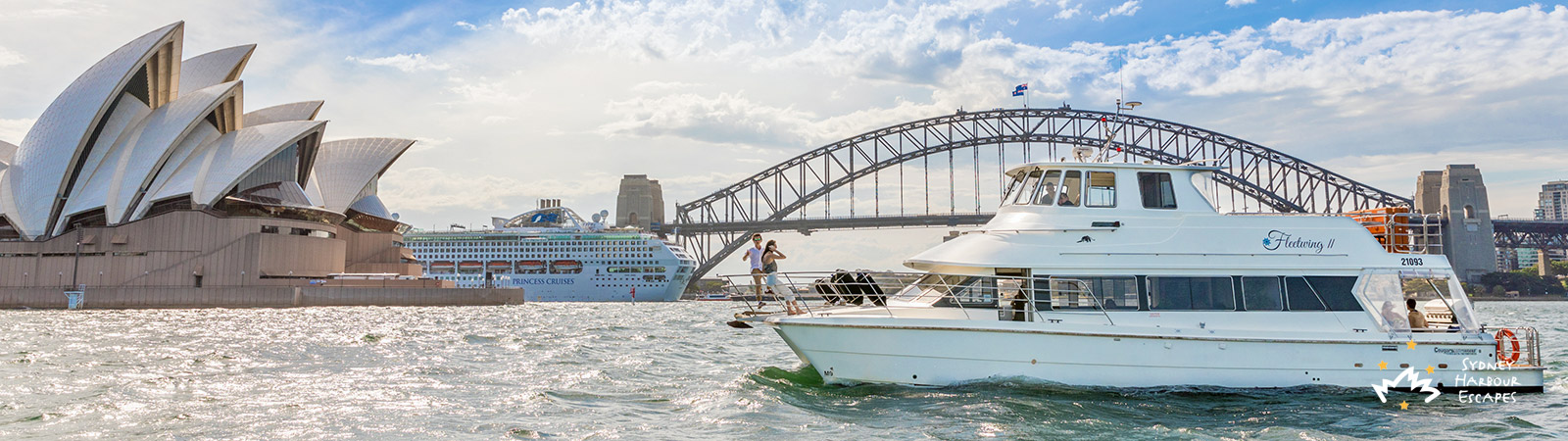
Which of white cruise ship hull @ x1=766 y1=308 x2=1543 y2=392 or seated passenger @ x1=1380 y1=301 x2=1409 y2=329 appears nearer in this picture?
white cruise ship hull @ x1=766 y1=308 x2=1543 y2=392

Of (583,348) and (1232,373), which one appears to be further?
(583,348)

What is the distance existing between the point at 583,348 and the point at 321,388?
7.55 metres

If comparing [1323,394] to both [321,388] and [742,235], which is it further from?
[742,235]

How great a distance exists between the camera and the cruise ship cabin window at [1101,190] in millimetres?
13867

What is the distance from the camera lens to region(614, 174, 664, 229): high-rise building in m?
117

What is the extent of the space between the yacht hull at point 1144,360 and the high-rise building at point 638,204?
104 m

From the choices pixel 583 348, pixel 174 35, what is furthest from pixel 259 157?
pixel 583 348

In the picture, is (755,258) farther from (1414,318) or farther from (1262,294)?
(1414,318)

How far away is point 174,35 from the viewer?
55562 millimetres

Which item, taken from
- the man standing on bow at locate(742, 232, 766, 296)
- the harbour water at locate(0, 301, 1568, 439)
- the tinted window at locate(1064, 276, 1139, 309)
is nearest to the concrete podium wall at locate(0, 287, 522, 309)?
the harbour water at locate(0, 301, 1568, 439)

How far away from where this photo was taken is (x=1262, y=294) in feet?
43.0

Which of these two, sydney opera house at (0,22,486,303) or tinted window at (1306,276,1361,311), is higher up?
sydney opera house at (0,22,486,303)

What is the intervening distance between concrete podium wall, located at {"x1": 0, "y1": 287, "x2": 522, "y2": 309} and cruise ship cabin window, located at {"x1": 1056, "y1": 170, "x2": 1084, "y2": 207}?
168 feet

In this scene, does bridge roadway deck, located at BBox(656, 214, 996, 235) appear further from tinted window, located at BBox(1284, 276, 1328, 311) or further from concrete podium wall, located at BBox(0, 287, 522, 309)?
tinted window, located at BBox(1284, 276, 1328, 311)
